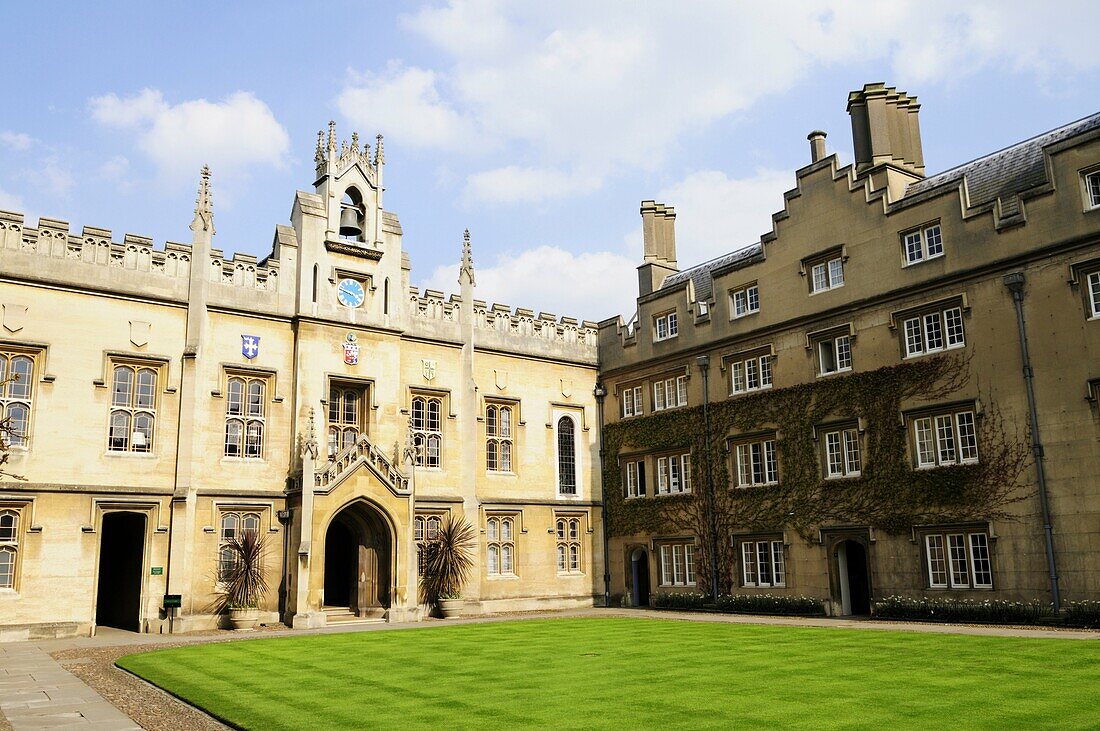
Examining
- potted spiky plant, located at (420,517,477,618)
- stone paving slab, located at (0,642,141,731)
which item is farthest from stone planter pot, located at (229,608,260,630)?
stone paving slab, located at (0,642,141,731)

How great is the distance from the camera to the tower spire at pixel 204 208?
88.4ft

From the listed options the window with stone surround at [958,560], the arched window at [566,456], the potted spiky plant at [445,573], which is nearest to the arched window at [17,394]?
the potted spiky plant at [445,573]

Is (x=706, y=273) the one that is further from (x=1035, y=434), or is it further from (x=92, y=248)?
(x=92, y=248)

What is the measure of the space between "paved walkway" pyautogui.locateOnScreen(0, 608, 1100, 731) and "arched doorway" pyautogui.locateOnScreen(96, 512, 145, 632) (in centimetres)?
157

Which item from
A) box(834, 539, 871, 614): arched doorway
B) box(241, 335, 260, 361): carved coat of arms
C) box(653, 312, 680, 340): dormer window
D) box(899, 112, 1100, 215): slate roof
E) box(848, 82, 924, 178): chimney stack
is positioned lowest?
box(834, 539, 871, 614): arched doorway

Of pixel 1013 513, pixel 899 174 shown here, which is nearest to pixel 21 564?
pixel 1013 513

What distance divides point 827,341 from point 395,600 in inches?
624

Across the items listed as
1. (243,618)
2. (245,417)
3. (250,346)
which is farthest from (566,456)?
(243,618)

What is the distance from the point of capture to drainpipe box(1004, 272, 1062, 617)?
822 inches

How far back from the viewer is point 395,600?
2733cm

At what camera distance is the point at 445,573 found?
93.6 feet

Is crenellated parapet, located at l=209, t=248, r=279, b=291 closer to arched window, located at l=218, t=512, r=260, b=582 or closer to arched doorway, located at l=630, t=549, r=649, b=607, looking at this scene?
arched window, located at l=218, t=512, r=260, b=582

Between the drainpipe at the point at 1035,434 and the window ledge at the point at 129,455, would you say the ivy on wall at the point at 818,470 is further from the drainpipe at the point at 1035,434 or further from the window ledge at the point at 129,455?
the window ledge at the point at 129,455

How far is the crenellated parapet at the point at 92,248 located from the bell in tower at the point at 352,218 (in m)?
5.37
